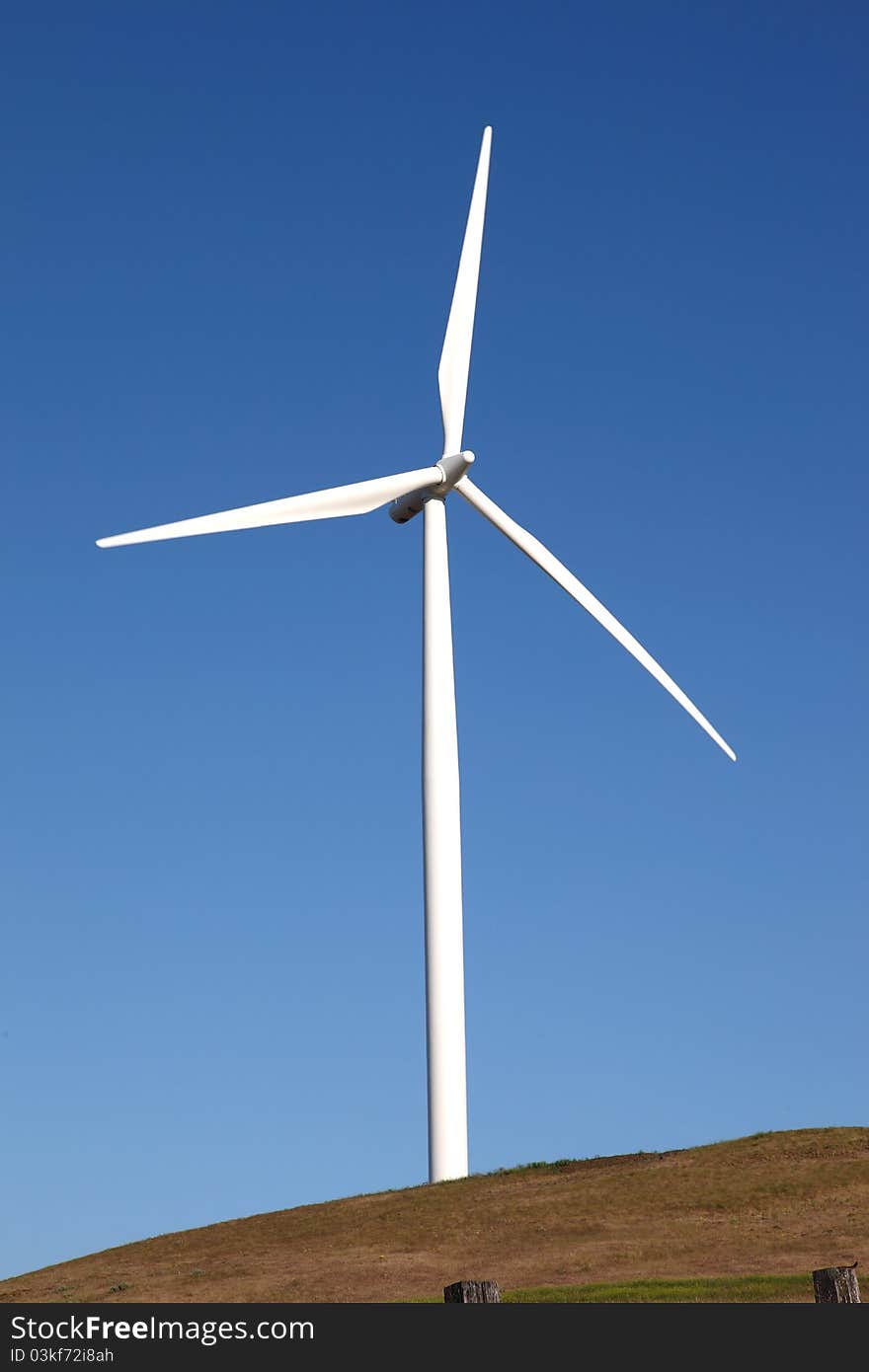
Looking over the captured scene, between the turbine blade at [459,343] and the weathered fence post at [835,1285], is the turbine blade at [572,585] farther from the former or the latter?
the weathered fence post at [835,1285]

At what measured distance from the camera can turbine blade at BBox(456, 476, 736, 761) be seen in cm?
6181

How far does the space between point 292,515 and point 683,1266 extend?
30558 mm

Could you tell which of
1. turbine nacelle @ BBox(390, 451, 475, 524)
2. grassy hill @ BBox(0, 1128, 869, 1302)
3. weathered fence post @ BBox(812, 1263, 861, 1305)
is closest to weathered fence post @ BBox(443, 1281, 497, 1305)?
weathered fence post @ BBox(812, 1263, 861, 1305)

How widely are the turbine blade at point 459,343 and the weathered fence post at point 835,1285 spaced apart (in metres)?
48.4

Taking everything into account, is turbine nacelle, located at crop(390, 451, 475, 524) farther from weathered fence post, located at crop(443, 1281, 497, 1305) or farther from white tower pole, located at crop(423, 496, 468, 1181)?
weathered fence post, located at crop(443, 1281, 497, 1305)

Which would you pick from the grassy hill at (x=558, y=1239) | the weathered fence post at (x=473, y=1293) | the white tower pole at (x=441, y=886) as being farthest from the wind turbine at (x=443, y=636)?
the weathered fence post at (x=473, y=1293)

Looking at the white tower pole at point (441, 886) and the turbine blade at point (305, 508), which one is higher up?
the turbine blade at point (305, 508)

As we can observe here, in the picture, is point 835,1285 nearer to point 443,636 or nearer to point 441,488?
point 443,636

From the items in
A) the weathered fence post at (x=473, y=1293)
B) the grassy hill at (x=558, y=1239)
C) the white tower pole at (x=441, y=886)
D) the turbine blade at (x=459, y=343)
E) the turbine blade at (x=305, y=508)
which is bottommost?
the weathered fence post at (x=473, y=1293)

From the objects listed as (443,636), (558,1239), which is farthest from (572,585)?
(558,1239)

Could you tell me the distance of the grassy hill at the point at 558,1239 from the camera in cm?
3772

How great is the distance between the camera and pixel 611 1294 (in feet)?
112
